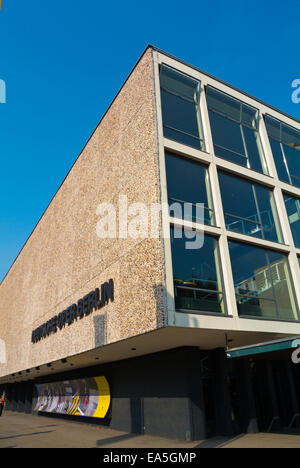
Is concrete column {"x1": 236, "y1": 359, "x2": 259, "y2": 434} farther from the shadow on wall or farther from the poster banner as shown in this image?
the poster banner

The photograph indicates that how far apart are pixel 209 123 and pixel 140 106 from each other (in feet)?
9.90

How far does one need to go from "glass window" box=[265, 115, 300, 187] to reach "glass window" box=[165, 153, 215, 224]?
501 centimetres

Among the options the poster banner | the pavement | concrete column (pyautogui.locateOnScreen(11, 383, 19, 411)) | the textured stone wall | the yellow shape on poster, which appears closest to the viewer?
the pavement

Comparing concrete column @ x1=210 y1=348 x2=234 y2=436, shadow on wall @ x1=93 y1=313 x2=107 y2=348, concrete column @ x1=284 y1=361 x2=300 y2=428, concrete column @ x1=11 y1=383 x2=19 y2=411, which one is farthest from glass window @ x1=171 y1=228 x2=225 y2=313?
concrete column @ x1=11 y1=383 x2=19 y2=411

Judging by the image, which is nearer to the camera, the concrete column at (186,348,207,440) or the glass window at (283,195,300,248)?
the concrete column at (186,348,207,440)

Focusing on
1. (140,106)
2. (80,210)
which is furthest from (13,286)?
(140,106)

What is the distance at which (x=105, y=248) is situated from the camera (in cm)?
1388

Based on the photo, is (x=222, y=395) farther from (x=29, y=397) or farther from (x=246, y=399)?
(x=29, y=397)

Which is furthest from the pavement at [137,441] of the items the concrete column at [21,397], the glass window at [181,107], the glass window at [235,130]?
the concrete column at [21,397]

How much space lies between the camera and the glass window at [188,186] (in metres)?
11.8

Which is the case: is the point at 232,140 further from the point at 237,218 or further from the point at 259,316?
the point at 259,316

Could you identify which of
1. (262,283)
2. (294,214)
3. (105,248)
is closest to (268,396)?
(262,283)

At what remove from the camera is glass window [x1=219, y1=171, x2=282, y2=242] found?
42.8ft
